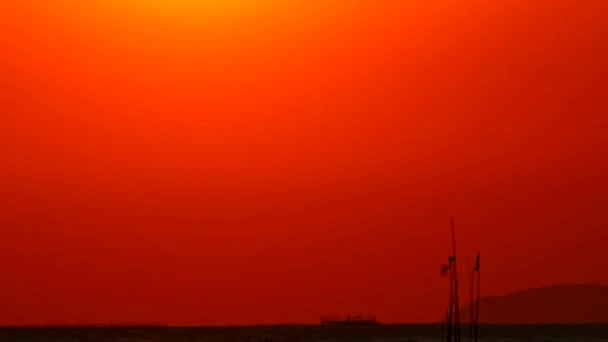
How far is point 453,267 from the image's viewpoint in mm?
103000

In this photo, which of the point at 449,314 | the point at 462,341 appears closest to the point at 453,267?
the point at 449,314

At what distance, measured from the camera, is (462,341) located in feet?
579

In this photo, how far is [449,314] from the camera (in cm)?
10869

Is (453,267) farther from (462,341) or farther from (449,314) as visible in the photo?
(462,341)

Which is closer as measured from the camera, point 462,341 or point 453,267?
point 453,267

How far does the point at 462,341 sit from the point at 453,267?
7491 centimetres

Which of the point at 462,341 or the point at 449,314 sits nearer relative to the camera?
the point at 449,314

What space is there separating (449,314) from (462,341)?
68.7 m

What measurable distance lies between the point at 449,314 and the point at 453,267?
6733 millimetres
